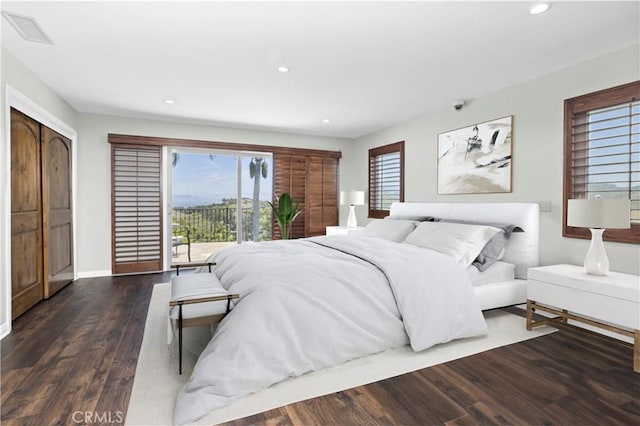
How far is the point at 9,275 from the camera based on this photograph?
115 inches

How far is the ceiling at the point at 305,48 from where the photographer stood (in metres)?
2.28

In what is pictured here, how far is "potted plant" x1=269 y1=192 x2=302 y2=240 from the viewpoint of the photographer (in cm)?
599

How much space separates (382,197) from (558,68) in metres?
3.17

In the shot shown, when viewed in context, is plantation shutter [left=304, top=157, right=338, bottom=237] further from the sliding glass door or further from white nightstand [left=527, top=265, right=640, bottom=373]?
white nightstand [left=527, top=265, right=640, bottom=373]

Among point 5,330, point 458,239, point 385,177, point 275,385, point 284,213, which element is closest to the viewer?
point 275,385

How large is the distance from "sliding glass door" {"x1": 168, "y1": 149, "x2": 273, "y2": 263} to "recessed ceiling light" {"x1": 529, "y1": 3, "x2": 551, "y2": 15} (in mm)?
4649

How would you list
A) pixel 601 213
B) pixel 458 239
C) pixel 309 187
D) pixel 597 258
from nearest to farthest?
pixel 601 213, pixel 597 258, pixel 458 239, pixel 309 187

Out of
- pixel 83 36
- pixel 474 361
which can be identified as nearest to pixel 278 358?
pixel 474 361

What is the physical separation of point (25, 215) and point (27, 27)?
70.2 inches

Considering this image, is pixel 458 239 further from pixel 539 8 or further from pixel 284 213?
pixel 284 213

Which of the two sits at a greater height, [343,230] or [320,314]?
[343,230]

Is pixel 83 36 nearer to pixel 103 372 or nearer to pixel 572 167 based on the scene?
pixel 103 372
